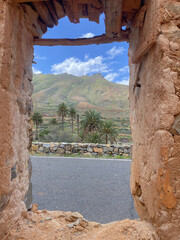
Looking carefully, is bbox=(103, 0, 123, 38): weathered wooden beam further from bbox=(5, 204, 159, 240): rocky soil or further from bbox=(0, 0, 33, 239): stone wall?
bbox=(5, 204, 159, 240): rocky soil

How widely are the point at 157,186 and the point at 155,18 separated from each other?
140cm

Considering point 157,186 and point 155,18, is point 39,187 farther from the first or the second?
point 155,18

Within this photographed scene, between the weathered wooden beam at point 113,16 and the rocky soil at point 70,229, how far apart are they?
6.94 ft

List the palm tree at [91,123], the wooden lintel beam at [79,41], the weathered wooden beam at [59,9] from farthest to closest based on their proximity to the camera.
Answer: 1. the palm tree at [91,123]
2. the wooden lintel beam at [79,41]
3. the weathered wooden beam at [59,9]

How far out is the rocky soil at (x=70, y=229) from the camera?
5.40 feet

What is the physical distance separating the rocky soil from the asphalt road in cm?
92

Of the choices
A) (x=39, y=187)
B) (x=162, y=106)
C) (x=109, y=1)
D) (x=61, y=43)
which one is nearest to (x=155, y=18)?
(x=109, y=1)

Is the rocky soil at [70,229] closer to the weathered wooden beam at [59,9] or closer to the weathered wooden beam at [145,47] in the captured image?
the weathered wooden beam at [145,47]

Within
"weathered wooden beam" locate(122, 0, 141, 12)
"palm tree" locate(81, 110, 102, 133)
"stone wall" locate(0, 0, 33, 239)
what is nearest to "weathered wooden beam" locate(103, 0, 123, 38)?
"weathered wooden beam" locate(122, 0, 141, 12)

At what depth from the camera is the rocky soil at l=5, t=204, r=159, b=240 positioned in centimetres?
164

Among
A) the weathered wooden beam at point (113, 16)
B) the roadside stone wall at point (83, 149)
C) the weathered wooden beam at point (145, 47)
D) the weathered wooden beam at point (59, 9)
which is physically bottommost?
the roadside stone wall at point (83, 149)

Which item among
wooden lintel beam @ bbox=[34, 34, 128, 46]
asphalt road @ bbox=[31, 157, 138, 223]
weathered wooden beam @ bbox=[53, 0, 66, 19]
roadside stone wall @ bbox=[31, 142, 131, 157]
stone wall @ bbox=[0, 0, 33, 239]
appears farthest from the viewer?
roadside stone wall @ bbox=[31, 142, 131, 157]

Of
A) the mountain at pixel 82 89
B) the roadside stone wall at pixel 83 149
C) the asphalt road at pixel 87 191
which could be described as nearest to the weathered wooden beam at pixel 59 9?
the asphalt road at pixel 87 191

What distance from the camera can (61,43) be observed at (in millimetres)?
2574
